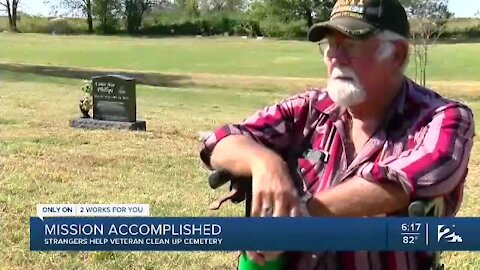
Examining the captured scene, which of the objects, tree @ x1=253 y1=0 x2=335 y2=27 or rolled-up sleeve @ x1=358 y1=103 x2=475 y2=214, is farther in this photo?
tree @ x1=253 y1=0 x2=335 y2=27

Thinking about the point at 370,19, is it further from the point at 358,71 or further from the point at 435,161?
the point at 435,161

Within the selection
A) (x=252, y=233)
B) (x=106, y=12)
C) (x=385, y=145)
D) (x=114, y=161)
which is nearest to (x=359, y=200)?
(x=385, y=145)

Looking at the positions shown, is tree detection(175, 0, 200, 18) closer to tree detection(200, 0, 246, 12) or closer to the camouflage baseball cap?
tree detection(200, 0, 246, 12)

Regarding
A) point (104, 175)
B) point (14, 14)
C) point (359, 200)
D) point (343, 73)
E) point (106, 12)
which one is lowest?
point (14, 14)

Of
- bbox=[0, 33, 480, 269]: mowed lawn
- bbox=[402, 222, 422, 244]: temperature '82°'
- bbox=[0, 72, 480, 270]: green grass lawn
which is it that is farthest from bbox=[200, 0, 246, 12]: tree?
bbox=[402, 222, 422, 244]: temperature '82°'

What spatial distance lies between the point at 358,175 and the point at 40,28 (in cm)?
6891

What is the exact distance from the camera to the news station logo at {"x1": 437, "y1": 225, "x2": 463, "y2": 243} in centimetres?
199

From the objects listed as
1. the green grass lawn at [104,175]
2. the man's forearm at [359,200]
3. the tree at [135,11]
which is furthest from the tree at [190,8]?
the man's forearm at [359,200]

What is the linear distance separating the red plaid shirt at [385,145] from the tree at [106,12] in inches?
2517

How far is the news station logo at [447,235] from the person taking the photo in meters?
1.99

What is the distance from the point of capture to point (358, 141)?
1.99 m

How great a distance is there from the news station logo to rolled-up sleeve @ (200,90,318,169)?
0.40 meters

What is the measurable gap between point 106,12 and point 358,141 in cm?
6530

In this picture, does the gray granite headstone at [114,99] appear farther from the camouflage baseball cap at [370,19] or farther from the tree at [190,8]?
the tree at [190,8]
